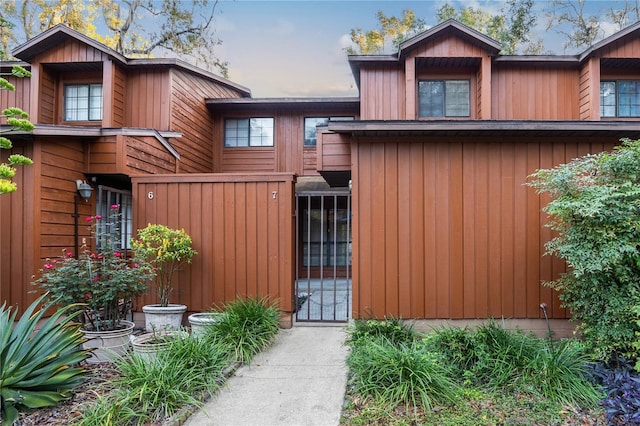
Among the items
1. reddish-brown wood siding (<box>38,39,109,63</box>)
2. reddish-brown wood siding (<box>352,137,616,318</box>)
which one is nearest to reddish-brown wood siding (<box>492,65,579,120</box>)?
reddish-brown wood siding (<box>352,137,616,318</box>)

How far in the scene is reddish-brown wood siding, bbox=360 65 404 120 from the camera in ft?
32.7

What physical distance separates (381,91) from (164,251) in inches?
275

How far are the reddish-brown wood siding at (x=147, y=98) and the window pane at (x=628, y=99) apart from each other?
11.7 m

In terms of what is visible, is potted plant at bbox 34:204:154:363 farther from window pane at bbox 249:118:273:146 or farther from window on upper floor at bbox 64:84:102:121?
window pane at bbox 249:118:273:146

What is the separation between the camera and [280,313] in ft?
19.0

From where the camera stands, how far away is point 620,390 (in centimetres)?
346

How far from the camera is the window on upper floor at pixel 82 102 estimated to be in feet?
32.5

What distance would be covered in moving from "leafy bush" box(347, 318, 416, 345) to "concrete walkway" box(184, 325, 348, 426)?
0.24 meters

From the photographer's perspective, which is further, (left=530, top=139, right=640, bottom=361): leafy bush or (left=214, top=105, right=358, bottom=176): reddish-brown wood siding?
(left=214, top=105, right=358, bottom=176): reddish-brown wood siding

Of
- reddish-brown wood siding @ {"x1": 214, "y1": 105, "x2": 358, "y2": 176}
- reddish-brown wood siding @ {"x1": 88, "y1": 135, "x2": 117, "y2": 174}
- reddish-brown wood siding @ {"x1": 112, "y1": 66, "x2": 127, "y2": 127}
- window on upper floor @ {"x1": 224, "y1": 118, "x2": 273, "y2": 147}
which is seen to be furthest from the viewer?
window on upper floor @ {"x1": 224, "y1": 118, "x2": 273, "y2": 147}

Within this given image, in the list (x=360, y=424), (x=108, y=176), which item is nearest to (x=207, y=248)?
(x=108, y=176)

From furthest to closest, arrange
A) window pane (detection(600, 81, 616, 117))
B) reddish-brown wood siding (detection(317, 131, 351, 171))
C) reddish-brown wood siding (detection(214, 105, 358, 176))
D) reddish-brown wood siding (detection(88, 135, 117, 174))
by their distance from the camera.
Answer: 1. reddish-brown wood siding (detection(214, 105, 358, 176))
2. window pane (detection(600, 81, 616, 117))
3. reddish-brown wood siding (detection(88, 135, 117, 174))
4. reddish-brown wood siding (detection(317, 131, 351, 171))

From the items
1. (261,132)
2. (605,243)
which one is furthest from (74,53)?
(605,243)

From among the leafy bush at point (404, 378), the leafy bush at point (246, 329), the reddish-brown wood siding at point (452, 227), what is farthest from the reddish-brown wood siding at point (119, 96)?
the leafy bush at point (404, 378)
